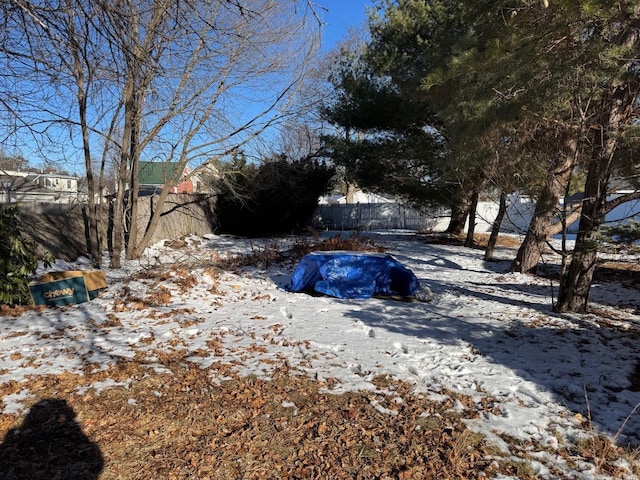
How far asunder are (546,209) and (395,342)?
368 centimetres

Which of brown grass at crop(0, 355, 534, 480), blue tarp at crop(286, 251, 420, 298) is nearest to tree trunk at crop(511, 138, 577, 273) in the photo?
blue tarp at crop(286, 251, 420, 298)

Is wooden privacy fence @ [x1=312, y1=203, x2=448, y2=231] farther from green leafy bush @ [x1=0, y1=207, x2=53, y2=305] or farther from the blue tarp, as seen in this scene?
green leafy bush @ [x1=0, y1=207, x2=53, y2=305]

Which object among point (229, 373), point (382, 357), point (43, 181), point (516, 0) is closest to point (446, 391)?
point (382, 357)

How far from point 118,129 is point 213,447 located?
1000 cm

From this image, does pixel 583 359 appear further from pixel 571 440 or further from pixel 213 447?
pixel 213 447

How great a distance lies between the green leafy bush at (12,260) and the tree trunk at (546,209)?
711 centimetres

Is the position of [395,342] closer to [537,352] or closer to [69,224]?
[537,352]

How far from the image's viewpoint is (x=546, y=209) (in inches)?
273

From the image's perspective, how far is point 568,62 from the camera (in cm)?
482

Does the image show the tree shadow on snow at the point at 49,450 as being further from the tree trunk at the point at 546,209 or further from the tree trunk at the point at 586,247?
the tree trunk at the point at 546,209

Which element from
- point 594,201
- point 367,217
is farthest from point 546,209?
point 367,217

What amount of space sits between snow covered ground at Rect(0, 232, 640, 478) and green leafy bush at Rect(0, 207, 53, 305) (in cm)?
39

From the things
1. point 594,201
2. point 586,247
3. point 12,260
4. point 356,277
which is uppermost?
point 594,201

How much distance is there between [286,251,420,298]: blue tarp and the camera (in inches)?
303
